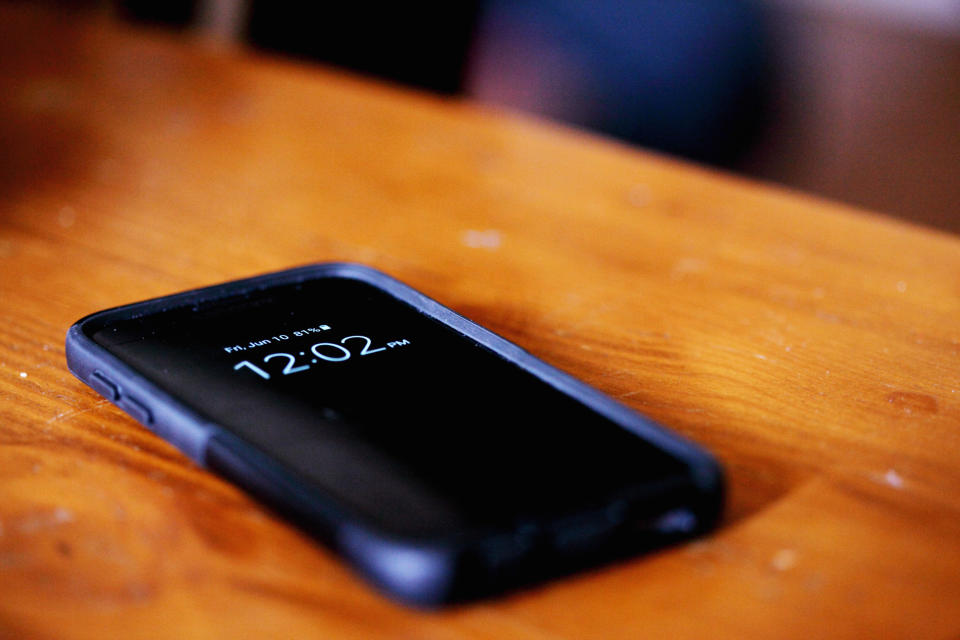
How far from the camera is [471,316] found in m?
0.41

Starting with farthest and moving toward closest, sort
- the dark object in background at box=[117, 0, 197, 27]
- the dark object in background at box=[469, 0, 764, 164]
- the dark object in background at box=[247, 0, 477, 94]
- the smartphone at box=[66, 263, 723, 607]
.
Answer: the dark object in background at box=[469, 0, 764, 164] → the dark object in background at box=[247, 0, 477, 94] → the dark object in background at box=[117, 0, 197, 27] → the smartphone at box=[66, 263, 723, 607]

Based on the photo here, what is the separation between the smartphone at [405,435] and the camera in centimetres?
23

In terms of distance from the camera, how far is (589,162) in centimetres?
66

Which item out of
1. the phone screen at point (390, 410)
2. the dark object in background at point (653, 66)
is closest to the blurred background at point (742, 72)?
the dark object in background at point (653, 66)

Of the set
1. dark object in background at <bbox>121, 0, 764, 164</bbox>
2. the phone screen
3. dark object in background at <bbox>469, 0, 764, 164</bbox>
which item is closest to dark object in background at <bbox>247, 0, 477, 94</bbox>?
dark object in background at <bbox>121, 0, 764, 164</bbox>

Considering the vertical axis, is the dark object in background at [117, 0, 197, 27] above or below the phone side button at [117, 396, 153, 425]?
above

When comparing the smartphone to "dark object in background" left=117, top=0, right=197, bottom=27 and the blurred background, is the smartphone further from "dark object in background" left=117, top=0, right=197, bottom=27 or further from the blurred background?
the blurred background

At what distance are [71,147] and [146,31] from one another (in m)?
0.32

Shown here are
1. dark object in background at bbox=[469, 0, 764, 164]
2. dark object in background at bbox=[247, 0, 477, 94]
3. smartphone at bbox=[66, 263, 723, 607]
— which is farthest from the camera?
dark object in background at bbox=[469, 0, 764, 164]

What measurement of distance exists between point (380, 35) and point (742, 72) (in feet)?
1.92

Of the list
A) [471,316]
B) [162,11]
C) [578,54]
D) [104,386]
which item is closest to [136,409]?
[104,386]

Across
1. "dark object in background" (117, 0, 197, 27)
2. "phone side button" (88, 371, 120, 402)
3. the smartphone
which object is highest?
"dark object in background" (117, 0, 197, 27)

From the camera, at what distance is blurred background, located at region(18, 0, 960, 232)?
56.2 inches

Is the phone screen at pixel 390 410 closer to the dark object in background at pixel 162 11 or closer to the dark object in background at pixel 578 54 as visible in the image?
the dark object in background at pixel 162 11
